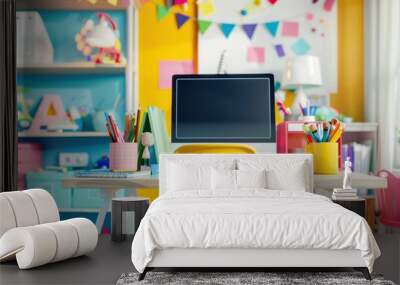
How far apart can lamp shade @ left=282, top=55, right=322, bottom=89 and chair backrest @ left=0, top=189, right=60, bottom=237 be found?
2.28 metres

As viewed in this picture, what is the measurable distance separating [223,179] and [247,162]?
21cm

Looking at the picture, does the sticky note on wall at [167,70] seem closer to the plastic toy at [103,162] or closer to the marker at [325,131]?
the plastic toy at [103,162]

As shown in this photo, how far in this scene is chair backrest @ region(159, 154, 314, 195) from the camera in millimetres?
3334

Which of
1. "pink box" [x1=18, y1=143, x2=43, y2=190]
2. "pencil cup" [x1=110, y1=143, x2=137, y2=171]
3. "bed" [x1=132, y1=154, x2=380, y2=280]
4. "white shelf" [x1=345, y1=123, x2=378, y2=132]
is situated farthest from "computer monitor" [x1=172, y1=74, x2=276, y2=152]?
"pink box" [x1=18, y1=143, x2=43, y2=190]

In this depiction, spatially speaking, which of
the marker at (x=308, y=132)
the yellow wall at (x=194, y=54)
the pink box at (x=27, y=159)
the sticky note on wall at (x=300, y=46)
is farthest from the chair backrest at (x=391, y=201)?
the pink box at (x=27, y=159)

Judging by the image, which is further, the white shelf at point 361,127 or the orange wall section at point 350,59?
the orange wall section at point 350,59

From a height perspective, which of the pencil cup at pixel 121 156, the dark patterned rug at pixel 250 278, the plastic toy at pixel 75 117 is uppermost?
the plastic toy at pixel 75 117

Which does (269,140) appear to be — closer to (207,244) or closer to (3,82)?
(207,244)

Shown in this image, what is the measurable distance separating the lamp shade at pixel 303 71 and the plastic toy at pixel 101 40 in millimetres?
A: 1370

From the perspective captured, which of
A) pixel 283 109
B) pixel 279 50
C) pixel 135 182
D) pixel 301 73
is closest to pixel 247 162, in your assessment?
pixel 135 182

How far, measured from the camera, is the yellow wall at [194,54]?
17.0ft

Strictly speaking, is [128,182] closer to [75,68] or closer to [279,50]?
[75,68]

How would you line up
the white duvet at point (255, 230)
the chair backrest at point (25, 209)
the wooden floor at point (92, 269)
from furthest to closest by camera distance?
1. the chair backrest at point (25, 209)
2. the wooden floor at point (92, 269)
3. the white duvet at point (255, 230)

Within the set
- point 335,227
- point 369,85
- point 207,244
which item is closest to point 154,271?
point 207,244
